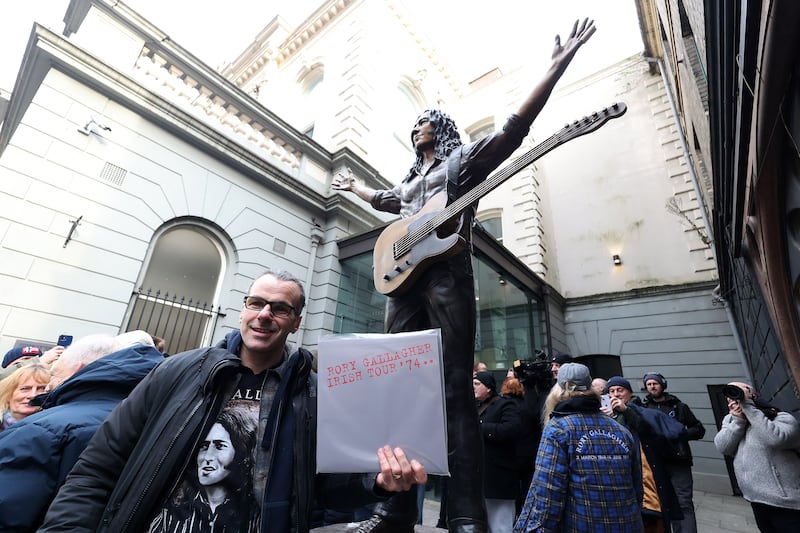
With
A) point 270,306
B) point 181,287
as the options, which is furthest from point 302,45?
point 270,306

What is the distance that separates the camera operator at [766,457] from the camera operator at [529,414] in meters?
1.49

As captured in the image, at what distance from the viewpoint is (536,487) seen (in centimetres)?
215

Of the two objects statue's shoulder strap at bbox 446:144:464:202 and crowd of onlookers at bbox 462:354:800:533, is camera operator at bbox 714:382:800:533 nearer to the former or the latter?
crowd of onlookers at bbox 462:354:800:533

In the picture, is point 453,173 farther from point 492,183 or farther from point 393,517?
Result: point 393,517

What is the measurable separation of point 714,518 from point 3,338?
33.8 feet

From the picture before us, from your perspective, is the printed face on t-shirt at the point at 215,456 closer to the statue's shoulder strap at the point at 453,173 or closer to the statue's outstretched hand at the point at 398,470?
the statue's outstretched hand at the point at 398,470

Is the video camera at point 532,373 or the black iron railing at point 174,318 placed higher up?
the black iron railing at point 174,318

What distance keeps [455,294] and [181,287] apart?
18.3 feet

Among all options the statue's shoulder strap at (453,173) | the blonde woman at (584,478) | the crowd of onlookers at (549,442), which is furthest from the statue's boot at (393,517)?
the statue's shoulder strap at (453,173)

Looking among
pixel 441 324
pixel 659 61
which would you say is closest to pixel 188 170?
pixel 441 324

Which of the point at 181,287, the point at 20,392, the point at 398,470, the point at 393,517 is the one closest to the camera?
the point at 398,470

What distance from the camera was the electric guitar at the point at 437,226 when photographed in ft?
6.68

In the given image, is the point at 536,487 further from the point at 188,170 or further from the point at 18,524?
the point at 188,170

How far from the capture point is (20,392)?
1957mm
